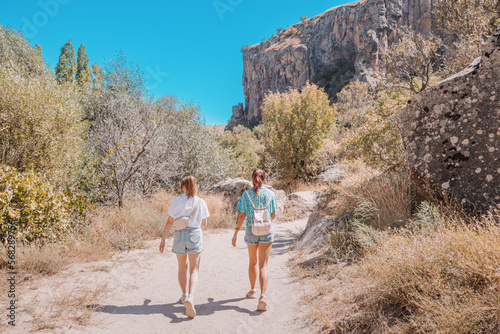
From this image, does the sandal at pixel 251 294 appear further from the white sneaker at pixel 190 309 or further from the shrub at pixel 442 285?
the shrub at pixel 442 285

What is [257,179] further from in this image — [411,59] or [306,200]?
[411,59]

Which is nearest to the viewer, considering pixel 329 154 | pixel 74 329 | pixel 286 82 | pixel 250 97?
pixel 74 329

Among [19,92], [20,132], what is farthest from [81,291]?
[19,92]

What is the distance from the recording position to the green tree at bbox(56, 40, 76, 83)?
2100cm

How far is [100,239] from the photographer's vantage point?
22.3 ft

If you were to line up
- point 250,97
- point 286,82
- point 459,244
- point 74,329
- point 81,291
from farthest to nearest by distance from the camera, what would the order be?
point 250,97
point 286,82
point 81,291
point 74,329
point 459,244

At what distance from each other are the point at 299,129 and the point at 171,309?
1453cm

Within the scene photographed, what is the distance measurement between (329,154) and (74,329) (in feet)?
55.9

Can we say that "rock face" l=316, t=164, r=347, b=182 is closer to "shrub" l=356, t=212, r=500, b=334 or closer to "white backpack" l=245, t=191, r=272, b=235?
"white backpack" l=245, t=191, r=272, b=235

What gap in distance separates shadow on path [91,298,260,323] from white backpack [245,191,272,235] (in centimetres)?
117

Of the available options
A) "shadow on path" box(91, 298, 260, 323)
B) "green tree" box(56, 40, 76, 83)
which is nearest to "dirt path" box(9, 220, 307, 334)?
"shadow on path" box(91, 298, 260, 323)

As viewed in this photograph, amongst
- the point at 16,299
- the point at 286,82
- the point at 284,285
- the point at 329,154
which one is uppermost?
the point at 286,82

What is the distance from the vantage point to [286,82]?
79188 millimetres

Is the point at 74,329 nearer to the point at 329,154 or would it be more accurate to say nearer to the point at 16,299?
the point at 16,299
